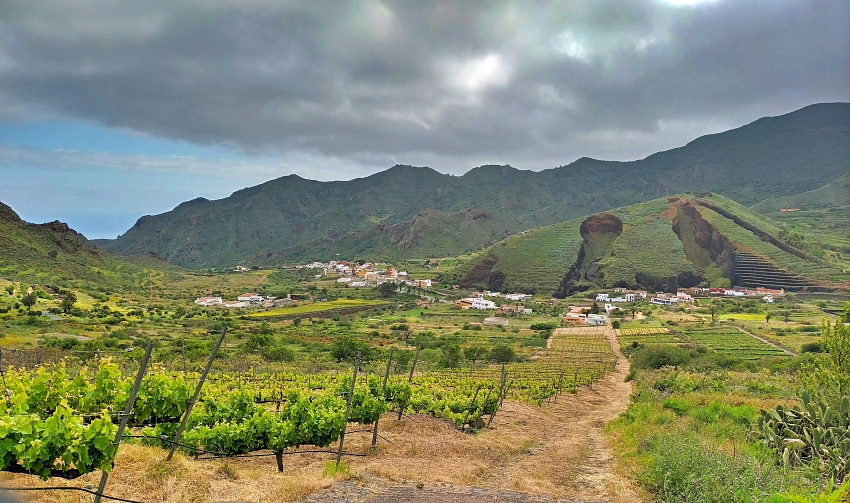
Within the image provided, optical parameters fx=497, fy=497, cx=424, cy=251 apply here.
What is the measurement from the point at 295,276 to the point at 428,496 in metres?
161

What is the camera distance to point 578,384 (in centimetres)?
3288

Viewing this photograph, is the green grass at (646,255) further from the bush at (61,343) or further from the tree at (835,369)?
the tree at (835,369)

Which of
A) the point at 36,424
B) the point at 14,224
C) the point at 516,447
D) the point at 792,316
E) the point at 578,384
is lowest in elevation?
the point at 792,316

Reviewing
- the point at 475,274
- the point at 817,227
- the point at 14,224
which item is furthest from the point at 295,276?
the point at 817,227

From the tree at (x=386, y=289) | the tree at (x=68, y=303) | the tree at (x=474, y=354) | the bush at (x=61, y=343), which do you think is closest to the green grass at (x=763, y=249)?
the tree at (x=386, y=289)

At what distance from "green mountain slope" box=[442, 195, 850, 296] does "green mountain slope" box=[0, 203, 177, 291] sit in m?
88.9

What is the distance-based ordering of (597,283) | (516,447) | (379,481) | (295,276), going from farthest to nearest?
(295,276) < (597,283) < (516,447) < (379,481)

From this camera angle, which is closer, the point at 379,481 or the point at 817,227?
the point at 379,481

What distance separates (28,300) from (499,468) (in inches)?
2851

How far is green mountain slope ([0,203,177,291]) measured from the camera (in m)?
87.0

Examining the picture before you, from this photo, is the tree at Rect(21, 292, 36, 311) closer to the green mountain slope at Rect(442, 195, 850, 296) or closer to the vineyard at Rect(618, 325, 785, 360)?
the vineyard at Rect(618, 325, 785, 360)

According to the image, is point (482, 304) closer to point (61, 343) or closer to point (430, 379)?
point (61, 343)

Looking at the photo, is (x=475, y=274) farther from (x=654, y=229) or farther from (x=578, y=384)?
(x=578, y=384)

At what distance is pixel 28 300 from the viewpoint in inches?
2484
